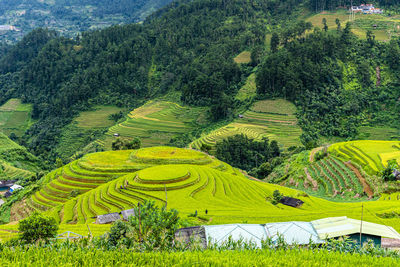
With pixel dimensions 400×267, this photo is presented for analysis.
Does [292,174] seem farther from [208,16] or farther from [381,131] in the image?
[208,16]

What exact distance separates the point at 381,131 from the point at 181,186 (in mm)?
37516

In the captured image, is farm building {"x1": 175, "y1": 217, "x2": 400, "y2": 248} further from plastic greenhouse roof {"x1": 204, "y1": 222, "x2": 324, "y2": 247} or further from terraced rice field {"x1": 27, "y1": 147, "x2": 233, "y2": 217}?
terraced rice field {"x1": 27, "y1": 147, "x2": 233, "y2": 217}

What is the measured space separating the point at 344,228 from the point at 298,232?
230 cm

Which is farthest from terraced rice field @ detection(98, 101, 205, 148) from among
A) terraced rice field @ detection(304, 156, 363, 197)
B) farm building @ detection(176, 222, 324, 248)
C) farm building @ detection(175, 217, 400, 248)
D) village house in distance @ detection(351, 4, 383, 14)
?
village house in distance @ detection(351, 4, 383, 14)

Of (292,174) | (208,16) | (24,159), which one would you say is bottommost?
(24,159)

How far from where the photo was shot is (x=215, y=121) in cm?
6325

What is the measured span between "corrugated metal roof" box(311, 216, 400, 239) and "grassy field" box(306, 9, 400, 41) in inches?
2462

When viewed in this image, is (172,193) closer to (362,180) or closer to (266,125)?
(362,180)

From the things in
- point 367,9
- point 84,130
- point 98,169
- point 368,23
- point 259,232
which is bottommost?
point 84,130

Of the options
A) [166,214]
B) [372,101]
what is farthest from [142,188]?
[372,101]

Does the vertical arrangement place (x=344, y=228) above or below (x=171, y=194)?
above

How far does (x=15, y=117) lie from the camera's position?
263ft

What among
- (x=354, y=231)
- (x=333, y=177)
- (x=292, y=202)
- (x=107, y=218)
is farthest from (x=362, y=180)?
(x=107, y=218)

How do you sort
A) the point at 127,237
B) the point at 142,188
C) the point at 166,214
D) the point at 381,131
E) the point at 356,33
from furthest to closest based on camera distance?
the point at 356,33 → the point at 381,131 → the point at 142,188 → the point at 166,214 → the point at 127,237
